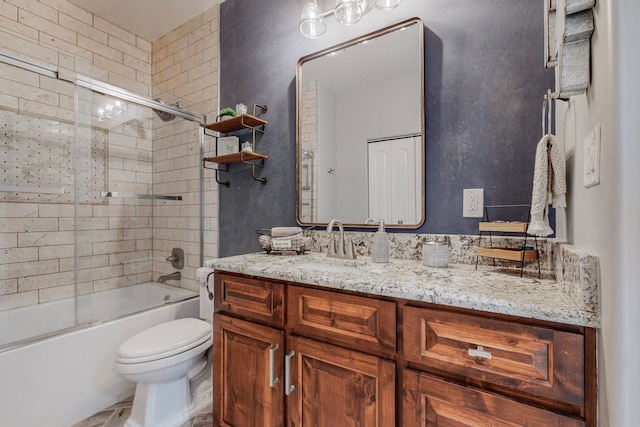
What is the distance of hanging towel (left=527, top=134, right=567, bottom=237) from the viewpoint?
0.95 meters

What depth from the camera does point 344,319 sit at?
3.25 ft

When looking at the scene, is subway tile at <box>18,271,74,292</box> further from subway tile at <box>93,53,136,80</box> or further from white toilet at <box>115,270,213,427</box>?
subway tile at <box>93,53,136,80</box>

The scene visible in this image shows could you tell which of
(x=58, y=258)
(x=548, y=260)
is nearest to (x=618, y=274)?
(x=548, y=260)

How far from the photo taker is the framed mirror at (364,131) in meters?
1.42

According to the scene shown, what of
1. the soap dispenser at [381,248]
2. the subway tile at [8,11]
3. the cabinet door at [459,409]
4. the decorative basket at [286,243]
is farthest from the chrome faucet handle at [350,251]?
the subway tile at [8,11]

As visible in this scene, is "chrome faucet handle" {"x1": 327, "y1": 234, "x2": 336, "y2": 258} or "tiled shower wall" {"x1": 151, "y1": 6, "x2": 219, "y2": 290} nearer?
"chrome faucet handle" {"x1": 327, "y1": 234, "x2": 336, "y2": 258}

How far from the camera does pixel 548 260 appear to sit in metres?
1.11

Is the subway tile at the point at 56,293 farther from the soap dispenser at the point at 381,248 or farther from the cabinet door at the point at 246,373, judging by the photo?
the soap dispenser at the point at 381,248

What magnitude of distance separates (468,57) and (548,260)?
92 cm

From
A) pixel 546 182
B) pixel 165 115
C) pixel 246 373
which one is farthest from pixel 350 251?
pixel 165 115

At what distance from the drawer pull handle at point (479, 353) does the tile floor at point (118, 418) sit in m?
1.52

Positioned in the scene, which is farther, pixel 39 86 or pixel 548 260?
pixel 39 86

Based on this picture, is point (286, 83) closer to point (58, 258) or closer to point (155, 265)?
point (155, 265)

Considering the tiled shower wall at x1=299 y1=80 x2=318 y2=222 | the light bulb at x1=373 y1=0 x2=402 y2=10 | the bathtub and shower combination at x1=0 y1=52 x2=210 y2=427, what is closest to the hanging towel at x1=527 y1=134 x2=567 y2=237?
the light bulb at x1=373 y1=0 x2=402 y2=10
